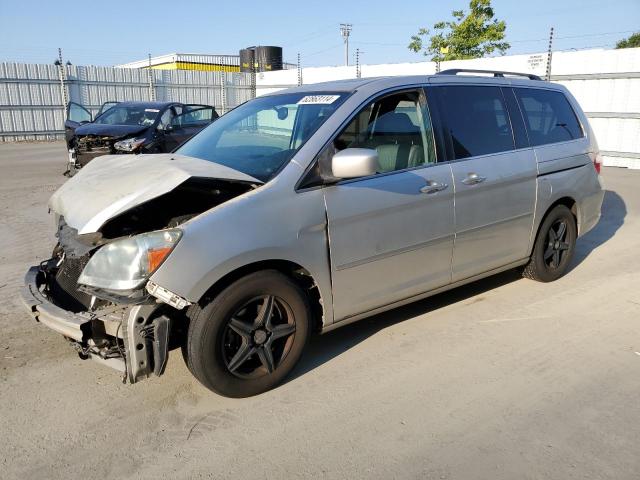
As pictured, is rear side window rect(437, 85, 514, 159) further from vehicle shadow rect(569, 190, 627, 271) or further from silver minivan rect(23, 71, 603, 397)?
vehicle shadow rect(569, 190, 627, 271)

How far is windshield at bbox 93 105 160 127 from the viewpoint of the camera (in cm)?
1193

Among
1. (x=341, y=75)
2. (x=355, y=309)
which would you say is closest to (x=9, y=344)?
(x=355, y=309)

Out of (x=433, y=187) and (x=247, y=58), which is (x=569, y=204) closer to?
(x=433, y=187)

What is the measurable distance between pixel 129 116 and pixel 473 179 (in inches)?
395

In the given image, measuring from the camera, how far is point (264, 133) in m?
3.99

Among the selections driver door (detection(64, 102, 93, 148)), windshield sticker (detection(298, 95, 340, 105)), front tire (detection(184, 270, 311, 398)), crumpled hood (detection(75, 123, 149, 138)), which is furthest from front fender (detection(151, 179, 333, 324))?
driver door (detection(64, 102, 93, 148))

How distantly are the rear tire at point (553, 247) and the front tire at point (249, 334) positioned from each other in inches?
105

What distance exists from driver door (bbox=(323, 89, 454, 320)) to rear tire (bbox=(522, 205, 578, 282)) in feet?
4.43

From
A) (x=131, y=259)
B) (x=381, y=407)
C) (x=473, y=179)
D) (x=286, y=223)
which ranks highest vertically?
(x=473, y=179)

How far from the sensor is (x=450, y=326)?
4.23 m

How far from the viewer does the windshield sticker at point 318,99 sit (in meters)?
3.73

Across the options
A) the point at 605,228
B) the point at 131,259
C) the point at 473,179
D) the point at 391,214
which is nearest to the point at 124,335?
the point at 131,259

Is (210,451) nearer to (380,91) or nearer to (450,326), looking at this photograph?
(450,326)

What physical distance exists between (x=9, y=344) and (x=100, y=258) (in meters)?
1.54
